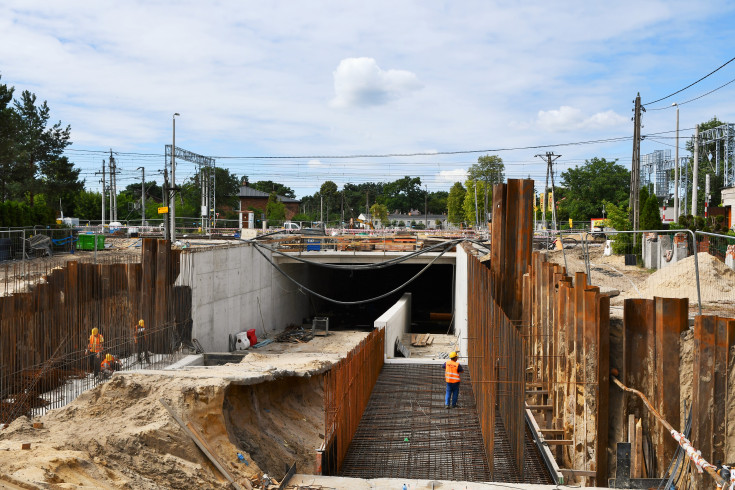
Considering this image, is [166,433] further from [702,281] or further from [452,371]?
[702,281]

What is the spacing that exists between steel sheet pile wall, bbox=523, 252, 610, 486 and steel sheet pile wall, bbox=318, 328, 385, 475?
3.20 m

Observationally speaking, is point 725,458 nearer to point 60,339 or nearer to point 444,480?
point 444,480

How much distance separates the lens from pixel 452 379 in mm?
11055

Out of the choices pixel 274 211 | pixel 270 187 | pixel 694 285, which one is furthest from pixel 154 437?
pixel 270 187

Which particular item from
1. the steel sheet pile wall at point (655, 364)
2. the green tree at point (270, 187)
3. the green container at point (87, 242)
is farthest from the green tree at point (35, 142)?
the green tree at point (270, 187)

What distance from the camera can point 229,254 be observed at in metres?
23.3

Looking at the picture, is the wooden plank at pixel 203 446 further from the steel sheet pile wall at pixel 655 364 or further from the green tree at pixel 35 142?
the green tree at pixel 35 142

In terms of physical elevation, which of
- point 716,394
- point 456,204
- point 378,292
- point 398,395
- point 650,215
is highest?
point 456,204

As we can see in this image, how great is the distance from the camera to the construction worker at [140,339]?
15.1 m

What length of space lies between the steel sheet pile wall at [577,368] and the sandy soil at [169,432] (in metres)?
4.26

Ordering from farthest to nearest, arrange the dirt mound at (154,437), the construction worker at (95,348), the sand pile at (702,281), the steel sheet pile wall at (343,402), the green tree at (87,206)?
the green tree at (87,206)
the sand pile at (702,281)
the construction worker at (95,348)
the steel sheet pile wall at (343,402)
the dirt mound at (154,437)

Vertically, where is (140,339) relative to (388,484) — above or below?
above

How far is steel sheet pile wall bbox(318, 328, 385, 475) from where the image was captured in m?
8.41

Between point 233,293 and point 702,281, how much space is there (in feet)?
56.9
